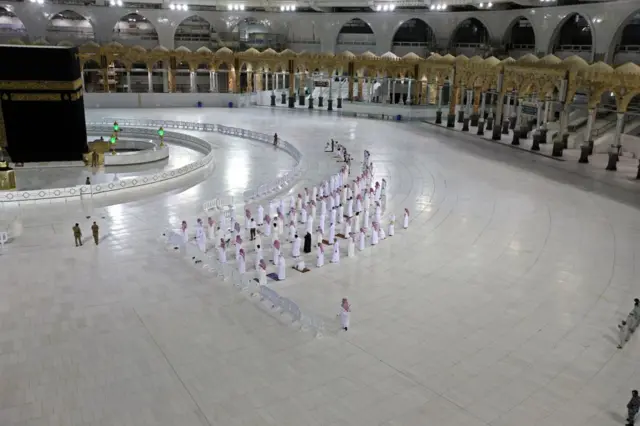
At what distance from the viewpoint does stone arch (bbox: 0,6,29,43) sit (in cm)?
4259

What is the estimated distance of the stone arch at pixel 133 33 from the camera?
A: 46.8 metres

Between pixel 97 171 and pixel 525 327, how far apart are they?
17.0 meters

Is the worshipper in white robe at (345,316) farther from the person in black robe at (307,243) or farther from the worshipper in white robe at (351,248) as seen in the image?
the person in black robe at (307,243)

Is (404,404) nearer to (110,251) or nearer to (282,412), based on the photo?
(282,412)

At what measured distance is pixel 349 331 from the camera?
961 cm

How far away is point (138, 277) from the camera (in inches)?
459

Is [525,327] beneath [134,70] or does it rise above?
beneath

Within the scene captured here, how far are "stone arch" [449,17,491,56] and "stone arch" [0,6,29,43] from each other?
3367 centimetres

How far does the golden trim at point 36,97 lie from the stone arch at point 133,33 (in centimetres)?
Answer: 2764

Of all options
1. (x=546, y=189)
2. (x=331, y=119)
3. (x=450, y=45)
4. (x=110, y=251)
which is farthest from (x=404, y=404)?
(x=450, y=45)

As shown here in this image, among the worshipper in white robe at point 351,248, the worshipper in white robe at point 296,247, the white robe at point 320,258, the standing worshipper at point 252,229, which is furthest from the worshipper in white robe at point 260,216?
the white robe at point 320,258

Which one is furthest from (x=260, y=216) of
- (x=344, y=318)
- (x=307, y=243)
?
(x=344, y=318)

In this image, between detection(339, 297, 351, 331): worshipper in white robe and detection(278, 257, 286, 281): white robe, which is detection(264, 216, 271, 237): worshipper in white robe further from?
detection(339, 297, 351, 331): worshipper in white robe

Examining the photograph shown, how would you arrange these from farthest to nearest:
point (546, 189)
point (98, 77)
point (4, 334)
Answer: point (98, 77), point (546, 189), point (4, 334)
